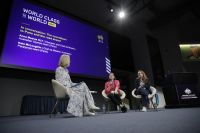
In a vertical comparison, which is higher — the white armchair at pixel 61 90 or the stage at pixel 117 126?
the white armchair at pixel 61 90

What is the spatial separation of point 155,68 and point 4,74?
5.12 m

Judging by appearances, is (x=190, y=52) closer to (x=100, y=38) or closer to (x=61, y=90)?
(x=100, y=38)

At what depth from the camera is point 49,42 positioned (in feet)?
12.3

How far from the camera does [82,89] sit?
2.44 meters

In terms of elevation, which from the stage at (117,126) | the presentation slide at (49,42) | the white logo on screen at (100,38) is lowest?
the stage at (117,126)

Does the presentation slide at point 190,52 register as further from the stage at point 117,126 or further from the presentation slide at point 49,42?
the stage at point 117,126

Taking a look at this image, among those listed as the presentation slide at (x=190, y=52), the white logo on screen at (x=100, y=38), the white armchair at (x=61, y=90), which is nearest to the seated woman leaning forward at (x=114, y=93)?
the white armchair at (x=61, y=90)

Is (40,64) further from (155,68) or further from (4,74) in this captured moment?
(155,68)

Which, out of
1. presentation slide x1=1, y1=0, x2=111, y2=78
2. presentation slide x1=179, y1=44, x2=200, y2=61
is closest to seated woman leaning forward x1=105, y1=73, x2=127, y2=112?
presentation slide x1=1, y1=0, x2=111, y2=78

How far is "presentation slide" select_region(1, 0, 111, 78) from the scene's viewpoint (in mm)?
3301

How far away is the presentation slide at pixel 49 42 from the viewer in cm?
330

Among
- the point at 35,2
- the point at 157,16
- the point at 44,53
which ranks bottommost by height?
the point at 44,53

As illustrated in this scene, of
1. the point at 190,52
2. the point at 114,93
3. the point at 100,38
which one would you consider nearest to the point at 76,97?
the point at 114,93

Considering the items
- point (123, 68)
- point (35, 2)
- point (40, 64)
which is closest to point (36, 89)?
point (40, 64)
